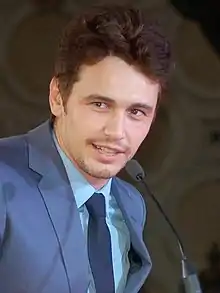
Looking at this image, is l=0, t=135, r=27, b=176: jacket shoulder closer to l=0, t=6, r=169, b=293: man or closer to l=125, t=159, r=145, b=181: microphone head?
l=0, t=6, r=169, b=293: man

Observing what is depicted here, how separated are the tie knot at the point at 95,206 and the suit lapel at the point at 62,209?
6 centimetres

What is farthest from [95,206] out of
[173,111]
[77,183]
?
[173,111]

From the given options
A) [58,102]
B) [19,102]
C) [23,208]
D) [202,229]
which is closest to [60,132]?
→ [58,102]

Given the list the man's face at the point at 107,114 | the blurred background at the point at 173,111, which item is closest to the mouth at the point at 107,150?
the man's face at the point at 107,114

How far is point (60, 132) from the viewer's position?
4.36 feet

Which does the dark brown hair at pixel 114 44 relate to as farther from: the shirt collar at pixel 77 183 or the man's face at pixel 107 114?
the shirt collar at pixel 77 183

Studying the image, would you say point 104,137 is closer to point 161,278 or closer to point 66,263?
Result: point 66,263

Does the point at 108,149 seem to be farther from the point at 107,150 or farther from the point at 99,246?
the point at 99,246

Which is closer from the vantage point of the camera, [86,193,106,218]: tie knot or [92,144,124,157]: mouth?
[92,144,124,157]: mouth

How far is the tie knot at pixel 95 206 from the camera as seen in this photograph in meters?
1.34

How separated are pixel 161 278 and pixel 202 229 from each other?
203mm

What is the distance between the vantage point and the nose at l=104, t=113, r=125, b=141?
1218 millimetres

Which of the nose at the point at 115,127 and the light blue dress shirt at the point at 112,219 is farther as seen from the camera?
the light blue dress shirt at the point at 112,219

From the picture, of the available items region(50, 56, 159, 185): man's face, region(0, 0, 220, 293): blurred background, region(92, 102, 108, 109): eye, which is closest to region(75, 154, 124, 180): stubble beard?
region(50, 56, 159, 185): man's face
